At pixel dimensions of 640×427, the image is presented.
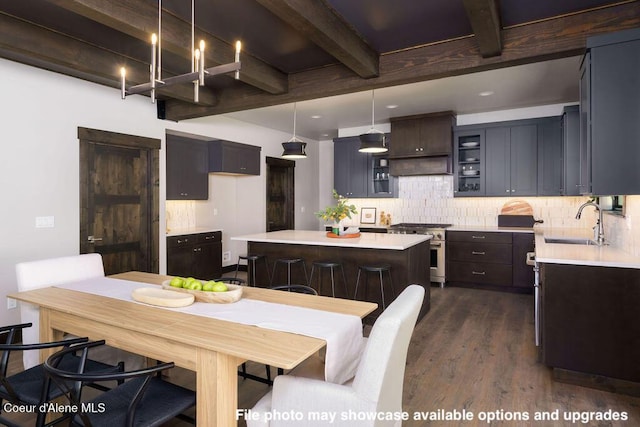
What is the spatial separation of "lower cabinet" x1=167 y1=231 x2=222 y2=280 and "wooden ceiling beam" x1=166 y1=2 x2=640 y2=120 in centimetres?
222

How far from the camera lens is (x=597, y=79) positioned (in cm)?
Result: 268

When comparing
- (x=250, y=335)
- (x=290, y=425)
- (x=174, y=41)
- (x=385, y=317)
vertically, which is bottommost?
(x=290, y=425)

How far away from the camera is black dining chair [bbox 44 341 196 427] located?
57.1 inches

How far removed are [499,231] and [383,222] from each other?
2.14 meters

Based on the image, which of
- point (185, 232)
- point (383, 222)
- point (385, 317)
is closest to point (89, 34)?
point (185, 232)

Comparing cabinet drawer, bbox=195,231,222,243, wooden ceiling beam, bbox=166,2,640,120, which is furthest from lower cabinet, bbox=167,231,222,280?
wooden ceiling beam, bbox=166,2,640,120

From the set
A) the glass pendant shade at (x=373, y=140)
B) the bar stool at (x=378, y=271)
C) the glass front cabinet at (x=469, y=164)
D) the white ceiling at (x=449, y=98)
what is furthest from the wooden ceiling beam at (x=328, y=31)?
the glass front cabinet at (x=469, y=164)

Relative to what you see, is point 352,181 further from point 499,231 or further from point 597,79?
point 597,79

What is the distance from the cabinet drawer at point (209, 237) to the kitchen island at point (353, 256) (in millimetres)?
1306

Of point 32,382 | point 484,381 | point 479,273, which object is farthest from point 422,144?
point 32,382

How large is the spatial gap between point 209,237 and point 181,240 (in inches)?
22.3

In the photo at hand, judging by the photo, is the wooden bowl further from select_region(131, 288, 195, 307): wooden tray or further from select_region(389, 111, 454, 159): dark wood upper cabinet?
select_region(389, 111, 454, 159): dark wood upper cabinet

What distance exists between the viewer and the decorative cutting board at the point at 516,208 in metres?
5.93

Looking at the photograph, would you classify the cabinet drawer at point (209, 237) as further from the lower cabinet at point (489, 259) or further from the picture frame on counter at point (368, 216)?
the lower cabinet at point (489, 259)
